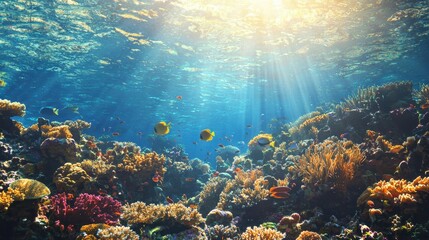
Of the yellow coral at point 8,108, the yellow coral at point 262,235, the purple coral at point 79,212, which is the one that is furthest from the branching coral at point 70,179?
the yellow coral at point 262,235

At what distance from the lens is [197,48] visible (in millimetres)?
22297

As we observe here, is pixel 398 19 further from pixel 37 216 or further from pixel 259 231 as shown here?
pixel 37 216

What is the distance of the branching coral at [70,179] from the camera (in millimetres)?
6977

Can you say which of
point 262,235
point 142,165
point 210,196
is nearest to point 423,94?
point 210,196

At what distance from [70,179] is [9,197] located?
8.10 ft

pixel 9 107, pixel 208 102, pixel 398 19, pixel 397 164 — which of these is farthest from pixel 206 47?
pixel 208 102

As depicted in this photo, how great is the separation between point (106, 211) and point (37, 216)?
66.7 inches

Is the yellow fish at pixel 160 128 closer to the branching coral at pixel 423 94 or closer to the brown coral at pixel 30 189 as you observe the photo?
the brown coral at pixel 30 189

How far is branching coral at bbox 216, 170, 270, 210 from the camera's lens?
876 cm

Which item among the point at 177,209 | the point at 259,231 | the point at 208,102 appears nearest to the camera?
the point at 259,231

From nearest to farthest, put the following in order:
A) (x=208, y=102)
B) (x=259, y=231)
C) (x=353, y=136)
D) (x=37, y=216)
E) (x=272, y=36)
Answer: (x=37, y=216) → (x=259, y=231) → (x=353, y=136) → (x=272, y=36) → (x=208, y=102)

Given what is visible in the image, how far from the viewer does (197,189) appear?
1605cm

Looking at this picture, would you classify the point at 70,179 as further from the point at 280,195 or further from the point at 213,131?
the point at 213,131

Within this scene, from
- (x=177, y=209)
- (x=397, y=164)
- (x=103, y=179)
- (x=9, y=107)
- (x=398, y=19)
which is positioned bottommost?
(x=103, y=179)
